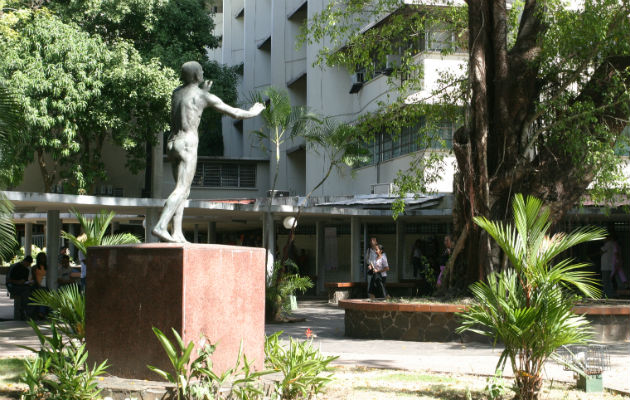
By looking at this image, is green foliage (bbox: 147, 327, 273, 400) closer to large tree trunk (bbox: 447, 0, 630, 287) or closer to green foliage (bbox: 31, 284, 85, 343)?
green foliage (bbox: 31, 284, 85, 343)

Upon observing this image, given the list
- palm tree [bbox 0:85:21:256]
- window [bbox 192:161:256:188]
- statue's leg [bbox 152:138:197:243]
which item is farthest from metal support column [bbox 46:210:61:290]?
window [bbox 192:161:256:188]

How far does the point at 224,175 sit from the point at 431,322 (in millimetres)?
23960

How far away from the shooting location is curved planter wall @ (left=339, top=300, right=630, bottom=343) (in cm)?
1295

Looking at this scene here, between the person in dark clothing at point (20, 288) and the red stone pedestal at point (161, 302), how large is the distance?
9.30m

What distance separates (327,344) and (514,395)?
5.21 m

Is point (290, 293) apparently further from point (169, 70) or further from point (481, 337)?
point (169, 70)

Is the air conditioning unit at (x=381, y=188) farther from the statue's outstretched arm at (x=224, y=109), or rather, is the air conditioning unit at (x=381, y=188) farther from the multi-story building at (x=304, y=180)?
the statue's outstretched arm at (x=224, y=109)

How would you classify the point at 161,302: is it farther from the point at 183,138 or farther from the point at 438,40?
the point at 438,40

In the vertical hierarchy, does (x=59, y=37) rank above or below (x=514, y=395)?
above

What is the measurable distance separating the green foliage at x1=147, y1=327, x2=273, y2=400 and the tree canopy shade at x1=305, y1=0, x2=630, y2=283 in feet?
24.0

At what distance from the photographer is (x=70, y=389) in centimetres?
700

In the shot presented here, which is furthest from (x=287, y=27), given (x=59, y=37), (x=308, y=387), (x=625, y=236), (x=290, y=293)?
(x=308, y=387)

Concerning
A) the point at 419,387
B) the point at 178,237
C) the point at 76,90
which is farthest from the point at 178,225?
the point at 76,90

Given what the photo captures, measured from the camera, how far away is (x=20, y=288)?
16.4 m
